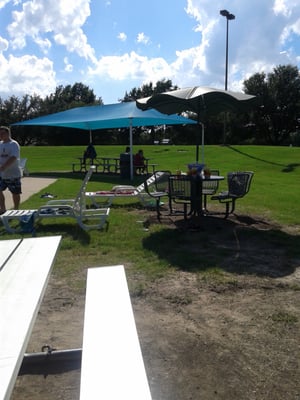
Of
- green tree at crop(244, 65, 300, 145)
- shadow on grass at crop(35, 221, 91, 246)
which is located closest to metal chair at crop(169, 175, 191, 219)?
shadow on grass at crop(35, 221, 91, 246)

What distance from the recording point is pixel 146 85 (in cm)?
6962

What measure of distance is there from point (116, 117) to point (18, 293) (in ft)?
51.3

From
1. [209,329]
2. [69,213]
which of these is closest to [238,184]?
[69,213]

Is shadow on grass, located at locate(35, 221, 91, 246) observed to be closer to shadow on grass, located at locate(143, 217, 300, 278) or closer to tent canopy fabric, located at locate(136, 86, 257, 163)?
shadow on grass, located at locate(143, 217, 300, 278)

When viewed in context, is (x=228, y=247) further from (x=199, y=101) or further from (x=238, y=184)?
(x=199, y=101)

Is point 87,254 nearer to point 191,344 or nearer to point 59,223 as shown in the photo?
point 59,223

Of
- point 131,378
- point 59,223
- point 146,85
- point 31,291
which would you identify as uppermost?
point 146,85

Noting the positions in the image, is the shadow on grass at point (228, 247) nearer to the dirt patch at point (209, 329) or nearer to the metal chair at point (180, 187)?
the dirt patch at point (209, 329)

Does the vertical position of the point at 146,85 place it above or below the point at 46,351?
above

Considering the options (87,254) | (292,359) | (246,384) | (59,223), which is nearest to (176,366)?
(246,384)

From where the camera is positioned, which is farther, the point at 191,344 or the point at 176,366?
the point at 191,344

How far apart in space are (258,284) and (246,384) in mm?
1846

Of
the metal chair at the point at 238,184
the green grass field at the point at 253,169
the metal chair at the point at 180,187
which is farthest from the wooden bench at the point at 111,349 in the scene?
the green grass field at the point at 253,169

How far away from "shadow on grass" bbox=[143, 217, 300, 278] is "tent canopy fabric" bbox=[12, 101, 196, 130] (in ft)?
34.1
